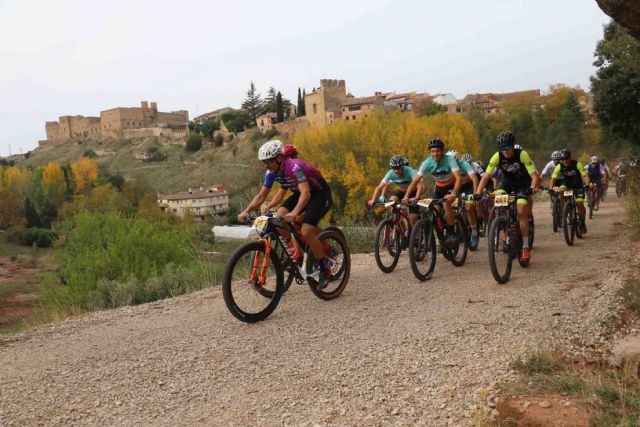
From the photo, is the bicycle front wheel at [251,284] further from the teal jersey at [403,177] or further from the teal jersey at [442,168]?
the teal jersey at [403,177]

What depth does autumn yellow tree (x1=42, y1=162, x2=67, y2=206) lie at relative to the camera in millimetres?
87750

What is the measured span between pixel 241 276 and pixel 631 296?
4.46 m

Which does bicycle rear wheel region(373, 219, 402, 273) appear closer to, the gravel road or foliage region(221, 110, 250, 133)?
the gravel road

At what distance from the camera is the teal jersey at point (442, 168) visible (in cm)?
939

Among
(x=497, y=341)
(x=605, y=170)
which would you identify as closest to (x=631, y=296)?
(x=497, y=341)

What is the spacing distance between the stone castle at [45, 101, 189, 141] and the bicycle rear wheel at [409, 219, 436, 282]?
499 ft

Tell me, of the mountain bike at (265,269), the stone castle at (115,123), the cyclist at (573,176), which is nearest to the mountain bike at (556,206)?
the cyclist at (573,176)

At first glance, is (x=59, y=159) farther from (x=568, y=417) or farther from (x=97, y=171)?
(x=568, y=417)

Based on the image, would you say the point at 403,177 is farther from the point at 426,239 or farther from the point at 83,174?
the point at 83,174

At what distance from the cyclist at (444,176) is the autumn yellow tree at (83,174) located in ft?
309

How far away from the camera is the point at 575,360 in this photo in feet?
15.1

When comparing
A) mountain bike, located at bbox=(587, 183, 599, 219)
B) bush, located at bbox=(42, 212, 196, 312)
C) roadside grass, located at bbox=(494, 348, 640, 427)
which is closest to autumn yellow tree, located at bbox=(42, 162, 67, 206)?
bush, located at bbox=(42, 212, 196, 312)

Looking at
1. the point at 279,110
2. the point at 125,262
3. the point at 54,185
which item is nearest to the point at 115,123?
the point at 279,110

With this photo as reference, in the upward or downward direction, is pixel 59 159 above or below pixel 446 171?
above
